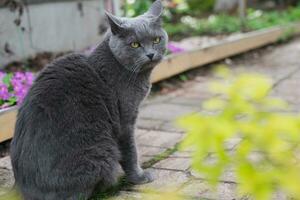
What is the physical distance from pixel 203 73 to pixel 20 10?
2.25 metres

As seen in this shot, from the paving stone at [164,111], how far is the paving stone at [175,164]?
0.97 metres

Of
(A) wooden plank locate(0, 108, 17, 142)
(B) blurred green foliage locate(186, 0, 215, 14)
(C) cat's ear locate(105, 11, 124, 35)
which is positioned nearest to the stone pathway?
(A) wooden plank locate(0, 108, 17, 142)

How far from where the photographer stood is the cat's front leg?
2654 millimetres

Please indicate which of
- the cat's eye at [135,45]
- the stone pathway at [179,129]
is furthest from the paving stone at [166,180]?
the cat's eye at [135,45]

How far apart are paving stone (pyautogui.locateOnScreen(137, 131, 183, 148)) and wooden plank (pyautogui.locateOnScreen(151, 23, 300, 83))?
1.06 m

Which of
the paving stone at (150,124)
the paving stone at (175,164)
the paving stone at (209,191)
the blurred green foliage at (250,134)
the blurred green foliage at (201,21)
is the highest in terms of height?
the blurred green foliage at (250,134)

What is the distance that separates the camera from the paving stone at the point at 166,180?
2629 millimetres

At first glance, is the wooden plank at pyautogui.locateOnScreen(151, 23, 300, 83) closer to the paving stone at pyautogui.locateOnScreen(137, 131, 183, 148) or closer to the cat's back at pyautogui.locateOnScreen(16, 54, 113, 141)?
the paving stone at pyautogui.locateOnScreen(137, 131, 183, 148)

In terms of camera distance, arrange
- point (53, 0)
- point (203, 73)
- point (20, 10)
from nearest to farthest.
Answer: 1. point (20, 10)
2. point (53, 0)
3. point (203, 73)

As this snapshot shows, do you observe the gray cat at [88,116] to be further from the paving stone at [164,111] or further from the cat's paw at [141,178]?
the paving stone at [164,111]

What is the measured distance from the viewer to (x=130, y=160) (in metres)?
2.67

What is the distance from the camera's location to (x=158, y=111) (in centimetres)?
427

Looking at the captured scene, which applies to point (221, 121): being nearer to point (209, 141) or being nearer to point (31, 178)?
point (209, 141)

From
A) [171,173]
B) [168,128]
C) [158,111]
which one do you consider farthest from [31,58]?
[171,173]
